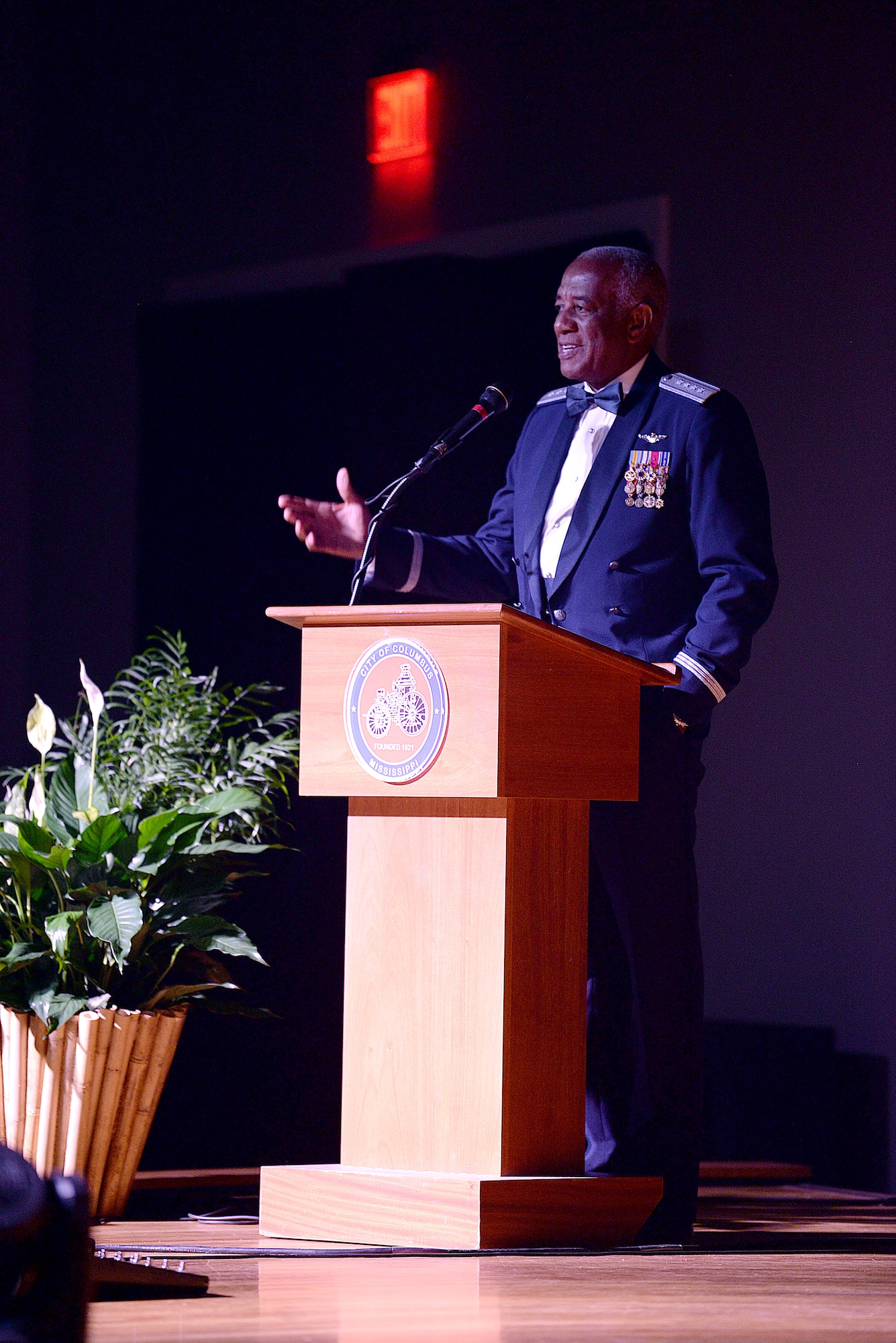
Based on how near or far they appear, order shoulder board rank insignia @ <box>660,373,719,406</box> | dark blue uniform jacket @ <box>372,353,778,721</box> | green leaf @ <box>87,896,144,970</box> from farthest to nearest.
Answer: shoulder board rank insignia @ <box>660,373,719,406</box> < dark blue uniform jacket @ <box>372,353,778,721</box> < green leaf @ <box>87,896,144,970</box>

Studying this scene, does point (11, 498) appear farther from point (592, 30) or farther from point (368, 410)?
point (592, 30)

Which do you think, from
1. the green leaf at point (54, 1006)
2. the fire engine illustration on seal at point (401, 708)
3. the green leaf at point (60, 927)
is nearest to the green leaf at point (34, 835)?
the green leaf at point (60, 927)

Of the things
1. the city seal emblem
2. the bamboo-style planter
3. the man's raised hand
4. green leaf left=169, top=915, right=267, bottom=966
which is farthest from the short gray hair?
the bamboo-style planter

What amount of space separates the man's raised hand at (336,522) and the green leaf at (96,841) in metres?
0.62

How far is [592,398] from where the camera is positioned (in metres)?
3.25

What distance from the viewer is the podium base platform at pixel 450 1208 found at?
244 cm

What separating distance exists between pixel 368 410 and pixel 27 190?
3.84 feet

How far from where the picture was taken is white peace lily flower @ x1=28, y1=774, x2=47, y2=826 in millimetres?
3164

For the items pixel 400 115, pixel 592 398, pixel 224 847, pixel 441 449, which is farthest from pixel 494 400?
pixel 400 115

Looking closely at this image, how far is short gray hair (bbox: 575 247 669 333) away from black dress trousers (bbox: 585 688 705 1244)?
0.78 m

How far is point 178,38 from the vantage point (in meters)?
4.42

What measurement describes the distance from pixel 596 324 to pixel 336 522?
2.17 feet

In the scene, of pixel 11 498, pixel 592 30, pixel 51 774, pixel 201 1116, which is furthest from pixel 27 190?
pixel 201 1116

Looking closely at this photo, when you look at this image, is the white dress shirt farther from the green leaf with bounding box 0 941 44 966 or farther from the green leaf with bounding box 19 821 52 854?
the green leaf with bounding box 0 941 44 966
